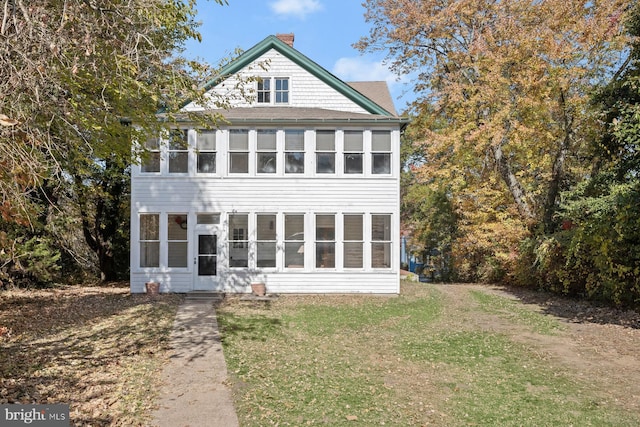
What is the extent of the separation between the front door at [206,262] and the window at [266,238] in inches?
59.3

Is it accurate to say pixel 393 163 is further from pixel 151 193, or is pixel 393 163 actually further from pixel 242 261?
pixel 151 193

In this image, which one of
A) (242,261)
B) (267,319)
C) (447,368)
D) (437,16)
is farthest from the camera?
(437,16)

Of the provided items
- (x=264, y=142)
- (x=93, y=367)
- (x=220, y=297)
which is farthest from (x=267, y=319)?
(x=264, y=142)

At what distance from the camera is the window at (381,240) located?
15242 millimetres

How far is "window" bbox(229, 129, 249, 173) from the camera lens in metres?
15.2

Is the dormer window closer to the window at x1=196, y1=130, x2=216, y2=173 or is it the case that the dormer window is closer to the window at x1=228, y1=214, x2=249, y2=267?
the window at x1=196, y1=130, x2=216, y2=173

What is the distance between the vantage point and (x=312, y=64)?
Answer: 15570 mm

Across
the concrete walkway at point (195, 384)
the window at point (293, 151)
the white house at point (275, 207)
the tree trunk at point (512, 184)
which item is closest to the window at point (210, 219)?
the white house at point (275, 207)

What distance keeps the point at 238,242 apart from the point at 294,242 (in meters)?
1.95

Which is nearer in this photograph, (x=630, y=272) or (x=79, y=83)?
(x=79, y=83)

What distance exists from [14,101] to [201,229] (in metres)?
9.67

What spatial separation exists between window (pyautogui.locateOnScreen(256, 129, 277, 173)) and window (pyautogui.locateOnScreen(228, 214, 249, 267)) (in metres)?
1.87

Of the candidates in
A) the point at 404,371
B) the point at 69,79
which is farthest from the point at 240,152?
the point at 404,371

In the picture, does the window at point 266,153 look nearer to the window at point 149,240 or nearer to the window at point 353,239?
the window at point 353,239
